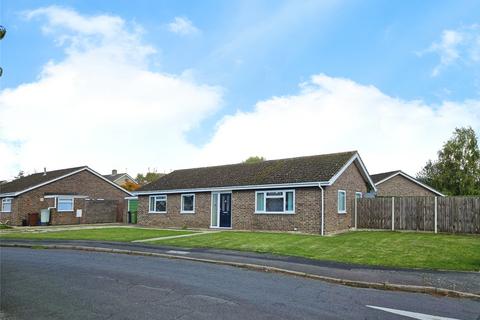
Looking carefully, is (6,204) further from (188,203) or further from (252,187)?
(252,187)

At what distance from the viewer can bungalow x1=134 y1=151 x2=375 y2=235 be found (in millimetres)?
21547

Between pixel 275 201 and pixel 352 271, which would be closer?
pixel 352 271

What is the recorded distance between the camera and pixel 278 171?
24734mm

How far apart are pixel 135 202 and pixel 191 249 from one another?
74.8 feet

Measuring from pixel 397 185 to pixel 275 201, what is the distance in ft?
49.5

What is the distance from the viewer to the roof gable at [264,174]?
22.3m

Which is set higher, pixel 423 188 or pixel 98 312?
pixel 423 188

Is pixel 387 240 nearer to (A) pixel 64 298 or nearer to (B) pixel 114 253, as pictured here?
(B) pixel 114 253

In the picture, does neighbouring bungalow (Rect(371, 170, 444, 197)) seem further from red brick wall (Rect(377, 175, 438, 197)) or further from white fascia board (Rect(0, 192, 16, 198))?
white fascia board (Rect(0, 192, 16, 198))

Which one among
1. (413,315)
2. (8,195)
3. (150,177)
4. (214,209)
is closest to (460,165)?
(214,209)

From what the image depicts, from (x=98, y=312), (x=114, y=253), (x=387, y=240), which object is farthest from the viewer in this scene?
(x=387, y=240)

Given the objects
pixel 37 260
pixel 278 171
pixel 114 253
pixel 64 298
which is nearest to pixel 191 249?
pixel 114 253

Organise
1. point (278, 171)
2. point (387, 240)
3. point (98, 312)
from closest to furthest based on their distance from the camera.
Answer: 1. point (98, 312)
2. point (387, 240)
3. point (278, 171)

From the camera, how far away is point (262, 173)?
2539 cm
